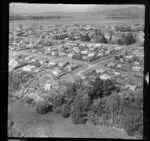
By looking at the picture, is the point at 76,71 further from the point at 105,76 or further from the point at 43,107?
the point at 43,107

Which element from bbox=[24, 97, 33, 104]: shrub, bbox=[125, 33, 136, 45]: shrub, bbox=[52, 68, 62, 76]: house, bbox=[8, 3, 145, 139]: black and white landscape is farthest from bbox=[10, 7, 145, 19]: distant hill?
bbox=[24, 97, 33, 104]: shrub

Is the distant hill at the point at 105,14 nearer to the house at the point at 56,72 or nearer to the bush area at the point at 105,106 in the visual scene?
the house at the point at 56,72

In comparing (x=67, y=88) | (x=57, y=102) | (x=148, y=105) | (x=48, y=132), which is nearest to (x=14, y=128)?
(x=48, y=132)

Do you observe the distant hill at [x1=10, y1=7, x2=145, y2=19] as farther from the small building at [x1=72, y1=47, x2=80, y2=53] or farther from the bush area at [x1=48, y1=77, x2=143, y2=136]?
the bush area at [x1=48, y1=77, x2=143, y2=136]

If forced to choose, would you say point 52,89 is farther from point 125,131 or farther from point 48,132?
point 125,131

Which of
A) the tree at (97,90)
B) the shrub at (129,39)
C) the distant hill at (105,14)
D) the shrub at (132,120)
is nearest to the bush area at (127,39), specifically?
the shrub at (129,39)

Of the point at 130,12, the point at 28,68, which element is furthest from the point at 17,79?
the point at 130,12

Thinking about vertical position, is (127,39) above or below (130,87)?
above

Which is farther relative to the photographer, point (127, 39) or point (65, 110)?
point (127, 39)
